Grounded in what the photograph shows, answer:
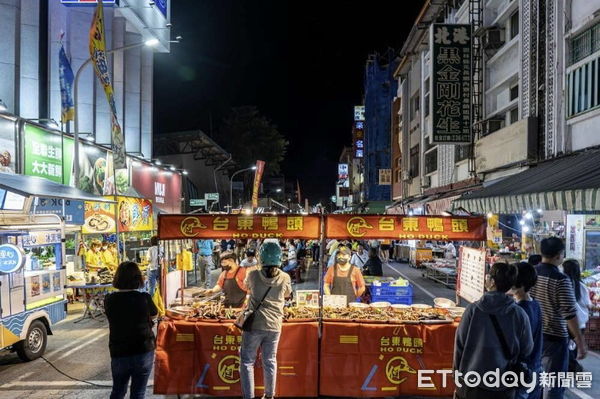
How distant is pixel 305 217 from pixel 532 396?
337 cm

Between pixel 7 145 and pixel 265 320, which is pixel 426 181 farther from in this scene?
pixel 265 320

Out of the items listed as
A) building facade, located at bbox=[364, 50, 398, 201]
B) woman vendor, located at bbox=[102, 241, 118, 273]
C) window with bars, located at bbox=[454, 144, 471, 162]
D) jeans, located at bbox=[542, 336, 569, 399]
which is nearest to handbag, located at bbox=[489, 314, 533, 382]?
jeans, located at bbox=[542, 336, 569, 399]

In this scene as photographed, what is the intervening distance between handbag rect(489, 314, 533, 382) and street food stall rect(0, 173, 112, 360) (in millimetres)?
7298

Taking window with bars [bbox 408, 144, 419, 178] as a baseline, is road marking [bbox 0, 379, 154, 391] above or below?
below

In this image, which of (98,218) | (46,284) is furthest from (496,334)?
(98,218)

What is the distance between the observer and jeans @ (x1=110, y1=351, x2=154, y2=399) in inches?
196

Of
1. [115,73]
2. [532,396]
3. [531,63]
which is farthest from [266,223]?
[115,73]

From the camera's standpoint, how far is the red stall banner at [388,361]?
636cm

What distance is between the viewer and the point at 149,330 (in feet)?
16.7

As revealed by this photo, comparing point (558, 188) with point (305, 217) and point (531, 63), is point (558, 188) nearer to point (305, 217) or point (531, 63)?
point (305, 217)

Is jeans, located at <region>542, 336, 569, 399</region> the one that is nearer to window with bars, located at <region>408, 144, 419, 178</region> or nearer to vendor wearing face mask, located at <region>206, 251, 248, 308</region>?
vendor wearing face mask, located at <region>206, 251, 248, 308</region>

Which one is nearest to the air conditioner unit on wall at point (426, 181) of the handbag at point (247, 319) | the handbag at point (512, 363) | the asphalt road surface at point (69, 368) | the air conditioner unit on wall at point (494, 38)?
the air conditioner unit on wall at point (494, 38)

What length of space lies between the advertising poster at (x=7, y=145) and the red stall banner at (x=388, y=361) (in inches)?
457

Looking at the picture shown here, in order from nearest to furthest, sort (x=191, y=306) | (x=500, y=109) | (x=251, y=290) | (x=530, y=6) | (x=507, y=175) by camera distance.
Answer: (x=251, y=290), (x=191, y=306), (x=530, y=6), (x=507, y=175), (x=500, y=109)
